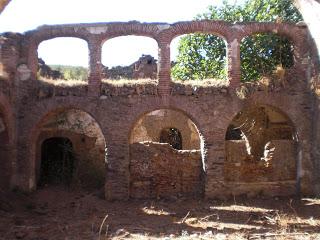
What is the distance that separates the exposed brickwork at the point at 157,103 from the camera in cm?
1433

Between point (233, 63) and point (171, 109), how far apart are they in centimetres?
254

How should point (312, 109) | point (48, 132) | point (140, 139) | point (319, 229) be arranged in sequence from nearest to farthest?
point (319, 229) → point (312, 109) → point (48, 132) → point (140, 139)

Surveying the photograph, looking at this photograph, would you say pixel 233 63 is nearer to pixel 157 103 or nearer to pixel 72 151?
pixel 157 103

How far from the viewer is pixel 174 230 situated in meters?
10.2

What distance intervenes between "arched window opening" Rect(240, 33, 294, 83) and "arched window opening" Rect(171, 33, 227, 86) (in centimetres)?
113

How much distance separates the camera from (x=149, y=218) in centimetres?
1191

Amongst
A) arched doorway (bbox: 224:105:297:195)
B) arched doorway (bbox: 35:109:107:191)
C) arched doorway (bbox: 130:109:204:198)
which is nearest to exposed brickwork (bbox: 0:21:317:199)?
arched doorway (bbox: 224:105:297:195)

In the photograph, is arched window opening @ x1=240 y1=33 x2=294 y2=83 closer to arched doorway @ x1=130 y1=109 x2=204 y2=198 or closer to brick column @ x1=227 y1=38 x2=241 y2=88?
brick column @ x1=227 y1=38 x2=241 y2=88


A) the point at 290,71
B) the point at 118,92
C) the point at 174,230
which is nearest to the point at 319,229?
the point at 174,230

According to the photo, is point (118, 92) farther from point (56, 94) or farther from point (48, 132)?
point (48, 132)

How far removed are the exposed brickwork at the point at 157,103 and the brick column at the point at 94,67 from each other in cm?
3

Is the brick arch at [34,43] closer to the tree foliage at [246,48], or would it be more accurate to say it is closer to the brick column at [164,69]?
the brick column at [164,69]

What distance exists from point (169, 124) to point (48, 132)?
19.3 feet

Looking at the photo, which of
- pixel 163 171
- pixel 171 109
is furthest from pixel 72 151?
pixel 171 109
